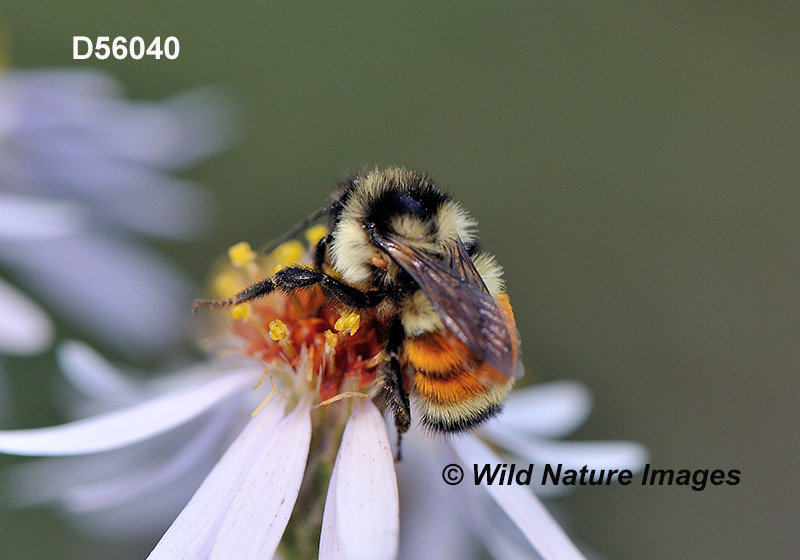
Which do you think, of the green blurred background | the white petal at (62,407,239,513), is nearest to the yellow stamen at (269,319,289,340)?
the white petal at (62,407,239,513)

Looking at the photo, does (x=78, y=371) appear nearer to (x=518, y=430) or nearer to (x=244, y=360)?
(x=244, y=360)

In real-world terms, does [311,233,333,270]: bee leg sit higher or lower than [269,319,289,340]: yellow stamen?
higher

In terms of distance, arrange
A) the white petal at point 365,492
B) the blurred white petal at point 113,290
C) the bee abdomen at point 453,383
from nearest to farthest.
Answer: the white petal at point 365,492 → the bee abdomen at point 453,383 → the blurred white petal at point 113,290

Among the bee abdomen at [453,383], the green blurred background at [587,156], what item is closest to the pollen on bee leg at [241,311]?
the bee abdomen at [453,383]

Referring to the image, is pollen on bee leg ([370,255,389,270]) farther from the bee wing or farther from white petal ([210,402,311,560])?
white petal ([210,402,311,560])

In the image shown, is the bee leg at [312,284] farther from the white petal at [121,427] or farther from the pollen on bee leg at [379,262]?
the white petal at [121,427]

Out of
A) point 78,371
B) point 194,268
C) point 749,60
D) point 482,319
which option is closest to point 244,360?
point 78,371
